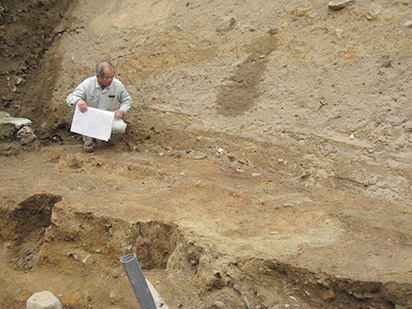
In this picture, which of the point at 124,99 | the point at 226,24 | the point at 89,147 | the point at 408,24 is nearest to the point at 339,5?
the point at 408,24

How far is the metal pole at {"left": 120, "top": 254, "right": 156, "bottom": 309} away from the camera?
2.48m

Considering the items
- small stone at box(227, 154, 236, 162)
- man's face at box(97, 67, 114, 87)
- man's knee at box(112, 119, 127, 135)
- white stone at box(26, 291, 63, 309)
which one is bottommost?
white stone at box(26, 291, 63, 309)

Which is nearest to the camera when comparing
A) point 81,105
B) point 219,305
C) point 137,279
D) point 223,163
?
point 137,279

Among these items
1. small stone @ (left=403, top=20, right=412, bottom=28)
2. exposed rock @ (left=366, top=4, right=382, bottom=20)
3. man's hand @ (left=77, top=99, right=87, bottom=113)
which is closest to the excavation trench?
man's hand @ (left=77, top=99, right=87, bottom=113)

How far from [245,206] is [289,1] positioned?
327 cm

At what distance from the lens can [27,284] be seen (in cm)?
390

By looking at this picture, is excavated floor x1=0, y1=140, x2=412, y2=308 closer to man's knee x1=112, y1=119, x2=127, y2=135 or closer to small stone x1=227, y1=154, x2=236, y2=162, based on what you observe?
small stone x1=227, y1=154, x2=236, y2=162

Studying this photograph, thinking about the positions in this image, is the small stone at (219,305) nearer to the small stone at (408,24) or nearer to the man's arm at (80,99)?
the man's arm at (80,99)

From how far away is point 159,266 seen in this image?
146 inches

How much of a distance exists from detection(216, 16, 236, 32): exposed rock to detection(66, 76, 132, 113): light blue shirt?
1.63m

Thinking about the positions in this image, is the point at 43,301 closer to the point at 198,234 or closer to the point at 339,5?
the point at 198,234

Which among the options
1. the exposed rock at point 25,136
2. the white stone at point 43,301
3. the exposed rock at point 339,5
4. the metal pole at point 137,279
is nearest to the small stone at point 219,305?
the metal pole at point 137,279

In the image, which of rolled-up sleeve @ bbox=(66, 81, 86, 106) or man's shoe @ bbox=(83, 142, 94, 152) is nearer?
rolled-up sleeve @ bbox=(66, 81, 86, 106)

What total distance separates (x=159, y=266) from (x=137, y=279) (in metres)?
1.19
